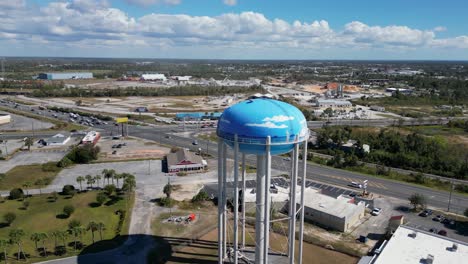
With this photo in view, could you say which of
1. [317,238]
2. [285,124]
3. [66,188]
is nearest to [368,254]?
[317,238]

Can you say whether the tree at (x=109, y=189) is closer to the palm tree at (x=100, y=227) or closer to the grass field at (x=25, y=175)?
the palm tree at (x=100, y=227)

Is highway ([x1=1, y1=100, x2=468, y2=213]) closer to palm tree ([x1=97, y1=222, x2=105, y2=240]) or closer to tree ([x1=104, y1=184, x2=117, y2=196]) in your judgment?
tree ([x1=104, y1=184, x2=117, y2=196])

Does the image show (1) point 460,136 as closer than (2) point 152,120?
Yes

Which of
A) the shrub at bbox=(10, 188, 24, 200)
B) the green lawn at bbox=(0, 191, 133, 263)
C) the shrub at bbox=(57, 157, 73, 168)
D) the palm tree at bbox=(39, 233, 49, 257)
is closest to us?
the palm tree at bbox=(39, 233, 49, 257)

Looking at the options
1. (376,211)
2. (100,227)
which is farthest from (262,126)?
(376,211)

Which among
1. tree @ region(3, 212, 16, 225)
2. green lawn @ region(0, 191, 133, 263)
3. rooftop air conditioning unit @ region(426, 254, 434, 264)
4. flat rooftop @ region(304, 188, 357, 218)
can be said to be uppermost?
rooftop air conditioning unit @ region(426, 254, 434, 264)

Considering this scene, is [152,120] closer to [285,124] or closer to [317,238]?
[317,238]

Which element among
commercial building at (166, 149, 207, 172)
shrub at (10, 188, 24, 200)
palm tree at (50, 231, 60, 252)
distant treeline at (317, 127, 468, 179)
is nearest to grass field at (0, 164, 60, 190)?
shrub at (10, 188, 24, 200)
